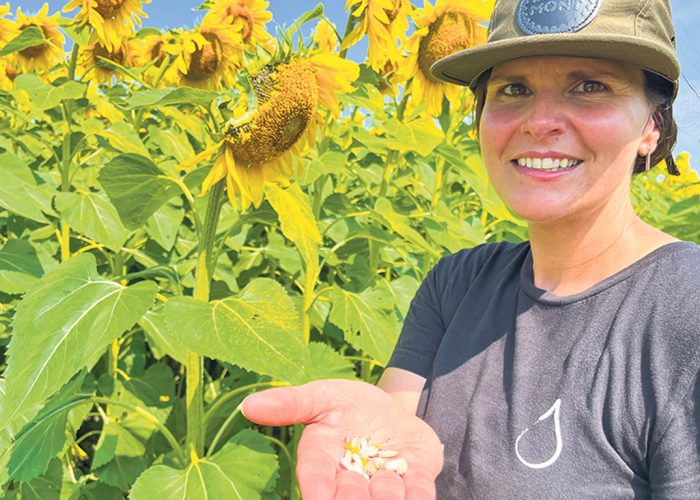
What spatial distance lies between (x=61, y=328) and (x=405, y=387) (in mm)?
693

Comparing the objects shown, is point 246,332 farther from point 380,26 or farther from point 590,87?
point 380,26

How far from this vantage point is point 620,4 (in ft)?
3.77

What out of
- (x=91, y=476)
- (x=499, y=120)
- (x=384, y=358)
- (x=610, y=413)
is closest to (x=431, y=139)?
(x=384, y=358)

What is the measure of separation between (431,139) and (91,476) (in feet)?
4.99

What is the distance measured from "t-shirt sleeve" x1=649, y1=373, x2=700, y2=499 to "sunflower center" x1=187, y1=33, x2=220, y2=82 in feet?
7.45

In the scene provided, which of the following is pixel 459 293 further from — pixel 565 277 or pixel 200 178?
pixel 200 178

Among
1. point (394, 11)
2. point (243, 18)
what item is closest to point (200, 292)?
point (394, 11)

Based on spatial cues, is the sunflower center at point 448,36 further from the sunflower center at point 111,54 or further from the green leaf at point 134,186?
the sunflower center at point 111,54

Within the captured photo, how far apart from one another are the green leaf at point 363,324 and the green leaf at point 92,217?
0.67 metres

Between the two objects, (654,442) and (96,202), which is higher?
(96,202)

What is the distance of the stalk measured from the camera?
1.59m

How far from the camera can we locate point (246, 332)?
1345mm

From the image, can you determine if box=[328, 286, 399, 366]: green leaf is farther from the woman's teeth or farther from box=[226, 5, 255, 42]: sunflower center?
box=[226, 5, 255, 42]: sunflower center

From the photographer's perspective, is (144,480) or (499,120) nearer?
(499,120)
